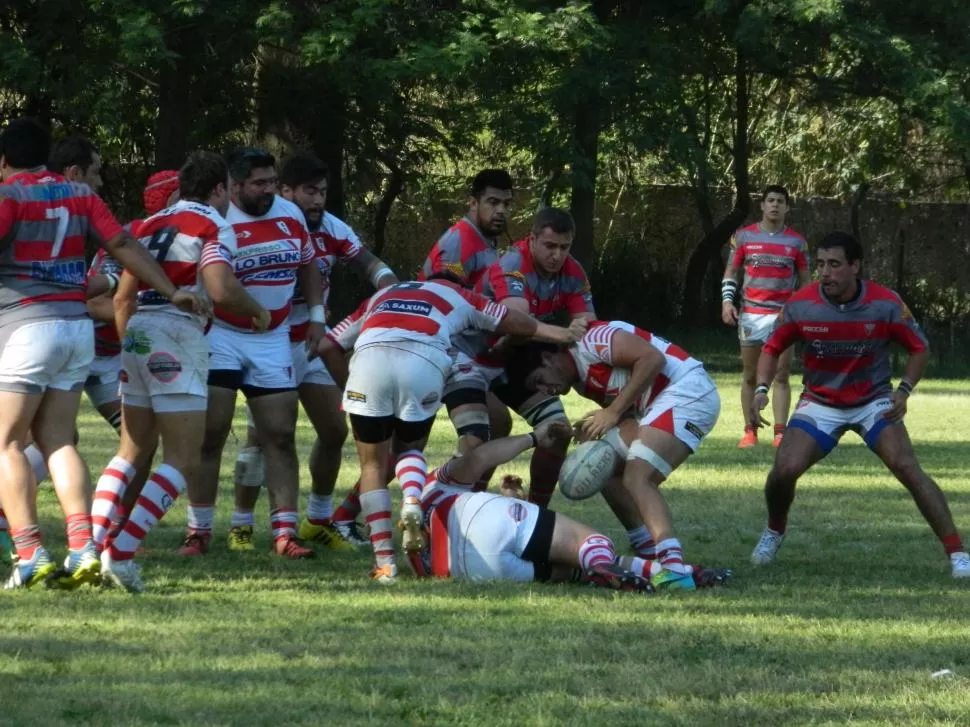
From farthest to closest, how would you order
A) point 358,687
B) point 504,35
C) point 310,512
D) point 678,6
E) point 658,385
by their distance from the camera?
point 678,6 → point 504,35 → point 310,512 → point 658,385 → point 358,687

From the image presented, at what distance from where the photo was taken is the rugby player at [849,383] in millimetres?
8773

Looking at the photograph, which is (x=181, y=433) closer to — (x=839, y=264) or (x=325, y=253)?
(x=325, y=253)

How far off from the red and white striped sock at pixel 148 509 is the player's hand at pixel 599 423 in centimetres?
177

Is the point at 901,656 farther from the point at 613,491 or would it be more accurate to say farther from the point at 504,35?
the point at 504,35

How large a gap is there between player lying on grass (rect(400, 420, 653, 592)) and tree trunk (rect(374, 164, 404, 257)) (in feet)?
65.5

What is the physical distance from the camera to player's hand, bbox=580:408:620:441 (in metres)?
8.15

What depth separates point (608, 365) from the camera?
27.1 ft

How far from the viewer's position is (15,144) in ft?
25.1

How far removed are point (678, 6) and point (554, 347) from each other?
56.8 ft

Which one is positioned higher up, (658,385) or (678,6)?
(678,6)

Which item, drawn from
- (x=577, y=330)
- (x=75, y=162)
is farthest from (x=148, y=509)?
(x=577, y=330)

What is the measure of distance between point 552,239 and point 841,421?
1625mm

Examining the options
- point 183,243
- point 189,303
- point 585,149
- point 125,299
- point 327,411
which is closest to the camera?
point 189,303

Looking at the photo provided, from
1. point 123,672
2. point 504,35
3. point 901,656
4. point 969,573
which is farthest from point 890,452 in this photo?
point 504,35
